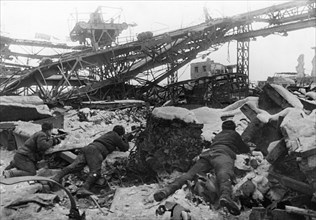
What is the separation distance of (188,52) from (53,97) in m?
7.95

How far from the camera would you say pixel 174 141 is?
6.23 metres

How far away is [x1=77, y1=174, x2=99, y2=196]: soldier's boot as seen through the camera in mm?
5661

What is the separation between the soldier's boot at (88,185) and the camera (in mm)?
5661

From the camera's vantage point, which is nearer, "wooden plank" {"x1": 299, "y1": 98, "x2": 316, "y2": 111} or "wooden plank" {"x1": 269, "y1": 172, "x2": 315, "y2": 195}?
"wooden plank" {"x1": 269, "y1": 172, "x2": 315, "y2": 195}

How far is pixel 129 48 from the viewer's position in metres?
17.3

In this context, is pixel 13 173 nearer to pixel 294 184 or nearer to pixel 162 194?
pixel 162 194

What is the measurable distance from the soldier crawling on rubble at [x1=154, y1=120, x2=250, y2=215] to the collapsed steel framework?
11017mm

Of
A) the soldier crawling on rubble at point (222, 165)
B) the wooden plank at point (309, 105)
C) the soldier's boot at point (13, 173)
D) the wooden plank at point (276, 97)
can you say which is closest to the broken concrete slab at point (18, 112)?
the soldier's boot at point (13, 173)

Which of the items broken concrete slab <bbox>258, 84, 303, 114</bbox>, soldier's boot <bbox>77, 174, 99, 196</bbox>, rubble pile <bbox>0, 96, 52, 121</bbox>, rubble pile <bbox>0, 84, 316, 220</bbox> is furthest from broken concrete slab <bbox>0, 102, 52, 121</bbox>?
broken concrete slab <bbox>258, 84, 303, 114</bbox>

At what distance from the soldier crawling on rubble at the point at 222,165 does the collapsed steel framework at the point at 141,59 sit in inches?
434

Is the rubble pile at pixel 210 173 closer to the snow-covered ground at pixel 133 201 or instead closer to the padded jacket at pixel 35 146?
the snow-covered ground at pixel 133 201

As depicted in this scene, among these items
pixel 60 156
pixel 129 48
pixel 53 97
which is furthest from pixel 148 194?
pixel 129 48

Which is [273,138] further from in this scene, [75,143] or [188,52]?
[188,52]

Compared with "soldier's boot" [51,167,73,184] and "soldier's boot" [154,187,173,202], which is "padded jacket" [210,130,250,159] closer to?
"soldier's boot" [154,187,173,202]
